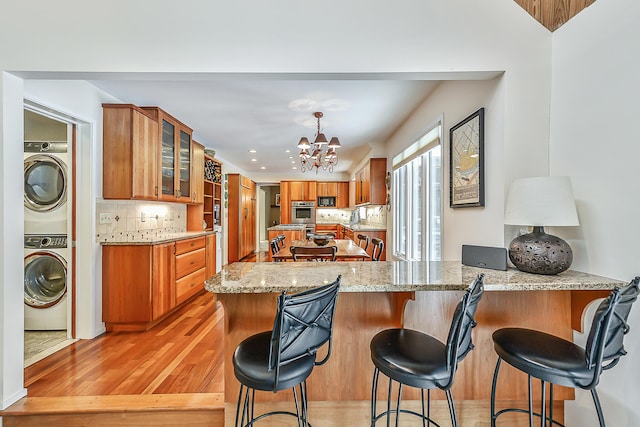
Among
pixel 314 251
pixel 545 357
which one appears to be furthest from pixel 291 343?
pixel 314 251

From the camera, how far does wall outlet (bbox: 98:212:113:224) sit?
2.80 meters

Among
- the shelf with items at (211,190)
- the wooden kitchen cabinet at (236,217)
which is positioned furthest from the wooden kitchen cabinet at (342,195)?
the shelf with items at (211,190)

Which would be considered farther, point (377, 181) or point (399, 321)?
point (377, 181)

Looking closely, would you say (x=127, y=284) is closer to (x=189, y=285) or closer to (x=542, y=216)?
(x=189, y=285)

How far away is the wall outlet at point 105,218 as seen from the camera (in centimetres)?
280

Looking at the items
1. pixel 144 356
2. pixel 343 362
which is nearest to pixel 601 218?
pixel 343 362

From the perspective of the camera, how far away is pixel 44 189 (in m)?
2.77

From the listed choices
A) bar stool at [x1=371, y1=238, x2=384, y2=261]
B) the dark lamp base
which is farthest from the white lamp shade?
bar stool at [x1=371, y1=238, x2=384, y2=261]

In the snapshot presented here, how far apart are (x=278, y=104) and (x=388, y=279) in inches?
97.0

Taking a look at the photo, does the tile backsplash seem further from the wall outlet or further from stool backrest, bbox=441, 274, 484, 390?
stool backrest, bbox=441, 274, 484, 390

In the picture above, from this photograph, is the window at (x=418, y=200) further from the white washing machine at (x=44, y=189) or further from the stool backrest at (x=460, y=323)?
the white washing machine at (x=44, y=189)

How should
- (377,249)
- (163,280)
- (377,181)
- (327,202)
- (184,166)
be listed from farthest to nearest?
1. (327,202)
2. (377,181)
3. (184,166)
4. (377,249)
5. (163,280)

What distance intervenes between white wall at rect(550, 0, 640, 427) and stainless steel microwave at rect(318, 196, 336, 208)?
21.7 feet

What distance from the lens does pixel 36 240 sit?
8.95 feet
